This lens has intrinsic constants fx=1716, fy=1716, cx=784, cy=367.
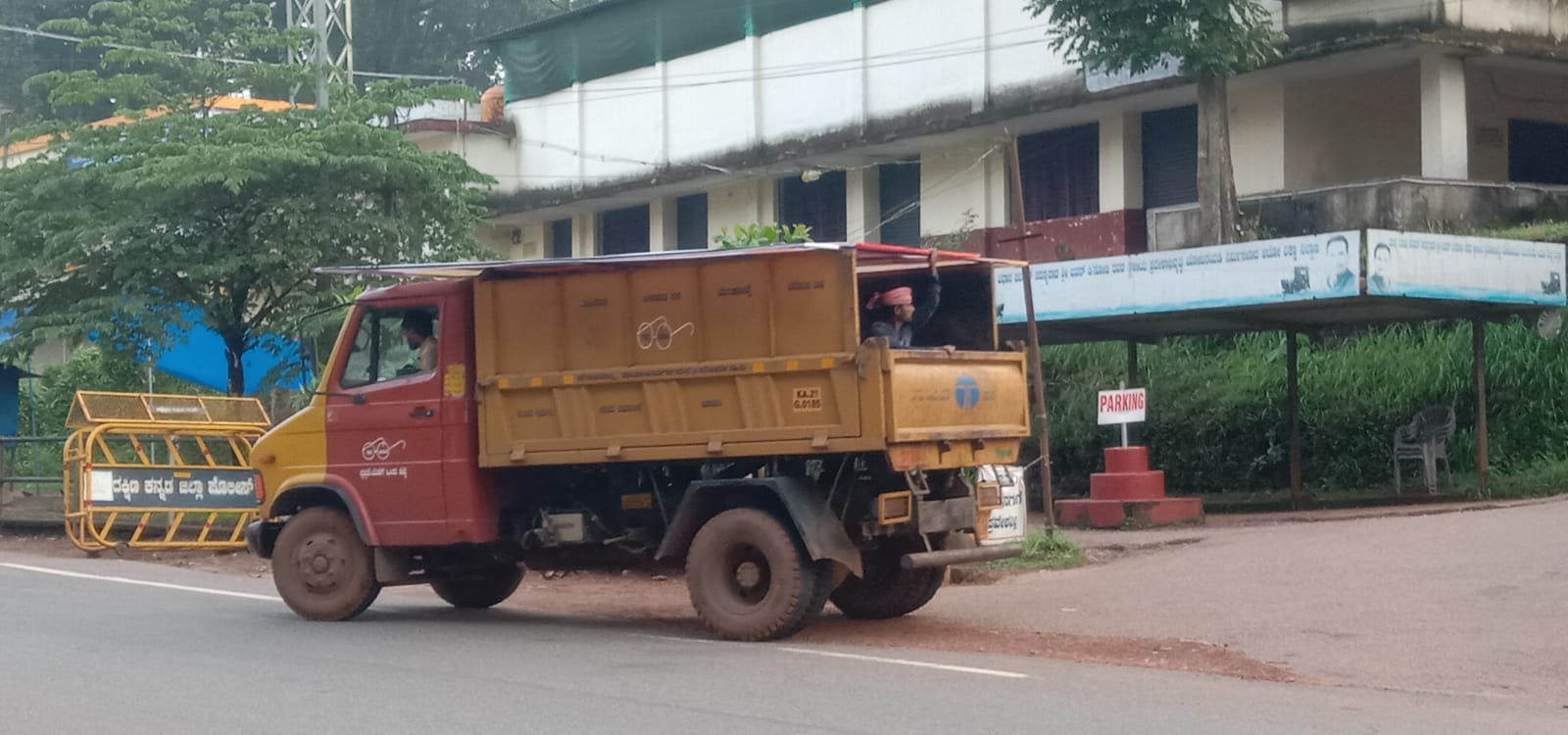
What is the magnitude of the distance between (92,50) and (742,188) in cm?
2674

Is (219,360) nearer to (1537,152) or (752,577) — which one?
(752,577)

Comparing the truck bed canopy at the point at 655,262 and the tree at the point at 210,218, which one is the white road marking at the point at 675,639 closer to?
the truck bed canopy at the point at 655,262

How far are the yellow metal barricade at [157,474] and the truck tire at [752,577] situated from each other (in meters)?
8.71

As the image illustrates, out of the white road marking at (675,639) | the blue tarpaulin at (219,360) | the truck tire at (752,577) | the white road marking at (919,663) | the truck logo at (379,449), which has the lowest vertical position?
the white road marking at (675,639)

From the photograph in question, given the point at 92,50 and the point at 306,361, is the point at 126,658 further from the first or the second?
the point at 92,50

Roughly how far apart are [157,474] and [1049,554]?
382 inches

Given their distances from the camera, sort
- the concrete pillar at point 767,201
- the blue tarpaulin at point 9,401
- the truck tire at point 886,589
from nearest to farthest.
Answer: the truck tire at point 886,589, the blue tarpaulin at point 9,401, the concrete pillar at point 767,201

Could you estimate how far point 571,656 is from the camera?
10.5 metres

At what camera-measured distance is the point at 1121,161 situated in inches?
1083

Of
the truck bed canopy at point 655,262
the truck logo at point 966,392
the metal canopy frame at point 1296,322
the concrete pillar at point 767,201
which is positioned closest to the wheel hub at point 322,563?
the truck bed canopy at point 655,262

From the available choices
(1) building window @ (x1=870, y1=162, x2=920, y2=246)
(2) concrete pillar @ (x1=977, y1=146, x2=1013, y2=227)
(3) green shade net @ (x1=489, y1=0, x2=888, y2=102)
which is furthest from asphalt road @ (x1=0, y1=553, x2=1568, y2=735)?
(3) green shade net @ (x1=489, y1=0, x2=888, y2=102)

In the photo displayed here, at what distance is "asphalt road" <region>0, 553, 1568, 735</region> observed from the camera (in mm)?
8016

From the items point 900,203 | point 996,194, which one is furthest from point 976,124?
point 900,203

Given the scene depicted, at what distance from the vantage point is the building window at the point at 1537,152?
26.6m
